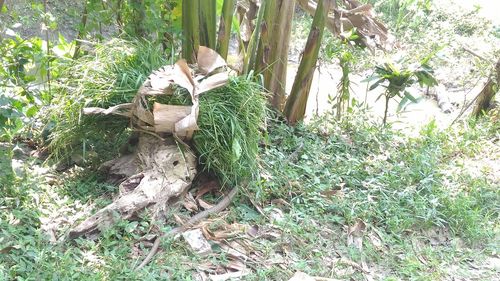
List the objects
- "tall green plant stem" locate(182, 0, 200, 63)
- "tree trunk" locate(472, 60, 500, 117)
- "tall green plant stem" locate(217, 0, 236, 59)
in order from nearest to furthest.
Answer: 1. "tall green plant stem" locate(182, 0, 200, 63)
2. "tall green plant stem" locate(217, 0, 236, 59)
3. "tree trunk" locate(472, 60, 500, 117)

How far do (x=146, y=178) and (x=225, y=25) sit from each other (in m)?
1.31

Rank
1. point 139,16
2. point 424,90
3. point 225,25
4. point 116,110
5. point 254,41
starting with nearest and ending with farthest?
point 116,110 < point 225,25 < point 139,16 < point 254,41 < point 424,90

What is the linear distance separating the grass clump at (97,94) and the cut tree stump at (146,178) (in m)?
0.23

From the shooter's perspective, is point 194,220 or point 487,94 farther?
point 487,94

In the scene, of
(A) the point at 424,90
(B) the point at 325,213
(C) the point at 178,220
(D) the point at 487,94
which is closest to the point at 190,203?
(C) the point at 178,220

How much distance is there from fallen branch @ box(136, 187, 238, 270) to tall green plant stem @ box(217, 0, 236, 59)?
108 centimetres

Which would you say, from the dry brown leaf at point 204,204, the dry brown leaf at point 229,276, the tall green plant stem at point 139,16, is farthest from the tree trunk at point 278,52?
the dry brown leaf at point 229,276

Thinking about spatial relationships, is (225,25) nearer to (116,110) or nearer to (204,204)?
(116,110)

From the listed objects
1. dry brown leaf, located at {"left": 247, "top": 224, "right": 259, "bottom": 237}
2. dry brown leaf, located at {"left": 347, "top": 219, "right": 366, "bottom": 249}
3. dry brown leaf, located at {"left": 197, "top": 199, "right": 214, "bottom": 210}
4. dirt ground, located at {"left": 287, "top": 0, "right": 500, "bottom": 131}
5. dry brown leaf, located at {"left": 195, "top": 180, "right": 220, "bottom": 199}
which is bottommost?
dirt ground, located at {"left": 287, "top": 0, "right": 500, "bottom": 131}

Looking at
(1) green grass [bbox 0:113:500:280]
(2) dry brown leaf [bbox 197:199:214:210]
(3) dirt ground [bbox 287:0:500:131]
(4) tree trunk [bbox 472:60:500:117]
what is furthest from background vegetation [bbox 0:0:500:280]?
(3) dirt ground [bbox 287:0:500:131]

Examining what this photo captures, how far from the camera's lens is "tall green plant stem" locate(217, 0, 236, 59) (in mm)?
3600

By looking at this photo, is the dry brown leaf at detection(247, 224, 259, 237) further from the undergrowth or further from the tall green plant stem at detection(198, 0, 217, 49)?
the tall green plant stem at detection(198, 0, 217, 49)

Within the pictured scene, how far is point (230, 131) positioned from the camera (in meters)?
3.05

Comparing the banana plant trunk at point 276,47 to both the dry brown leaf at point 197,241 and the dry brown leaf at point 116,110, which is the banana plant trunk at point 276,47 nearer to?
the dry brown leaf at point 116,110
